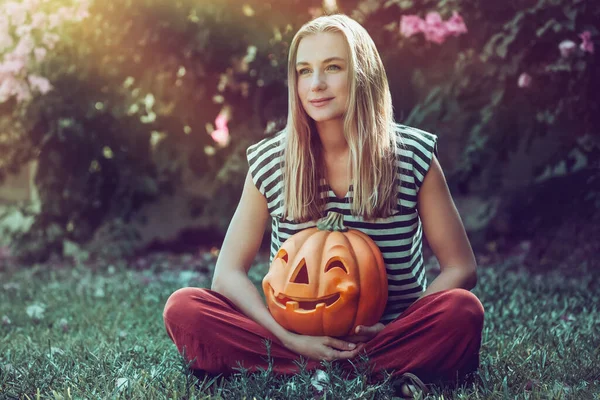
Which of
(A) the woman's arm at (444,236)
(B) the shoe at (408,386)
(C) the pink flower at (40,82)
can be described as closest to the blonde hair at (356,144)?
(A) the woman's arm at (444,236)

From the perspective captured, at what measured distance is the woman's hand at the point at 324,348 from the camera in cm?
245

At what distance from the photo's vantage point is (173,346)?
3.07m

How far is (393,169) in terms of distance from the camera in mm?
2654

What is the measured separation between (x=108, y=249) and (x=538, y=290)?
124 inches

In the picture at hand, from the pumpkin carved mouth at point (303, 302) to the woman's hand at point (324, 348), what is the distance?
0.10 m

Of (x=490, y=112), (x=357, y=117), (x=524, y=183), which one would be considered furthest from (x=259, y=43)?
(x=357, y=117)

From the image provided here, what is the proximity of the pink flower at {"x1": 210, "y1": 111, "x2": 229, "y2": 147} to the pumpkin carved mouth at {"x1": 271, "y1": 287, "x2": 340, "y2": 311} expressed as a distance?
338cm

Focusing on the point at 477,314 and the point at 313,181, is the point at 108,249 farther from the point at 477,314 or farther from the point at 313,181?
the point at 477,314

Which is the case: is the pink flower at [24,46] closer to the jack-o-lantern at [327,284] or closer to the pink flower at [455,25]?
the pink flower at [455,25]

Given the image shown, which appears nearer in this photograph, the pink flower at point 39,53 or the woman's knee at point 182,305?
the woman's knee at point 182,305

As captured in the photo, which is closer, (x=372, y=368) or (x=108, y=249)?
(x=372, y=368)

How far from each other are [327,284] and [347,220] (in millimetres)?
341

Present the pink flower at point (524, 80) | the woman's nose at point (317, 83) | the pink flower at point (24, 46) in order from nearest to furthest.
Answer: the woman's nose at point (317, 83), the pink flower at point (524, 80), the pink flower at point (24, 46)

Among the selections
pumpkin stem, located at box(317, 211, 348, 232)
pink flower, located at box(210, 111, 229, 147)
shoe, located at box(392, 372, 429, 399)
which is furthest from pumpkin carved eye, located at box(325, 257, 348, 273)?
pink flower, located at box(210, 111, 229, 147)
